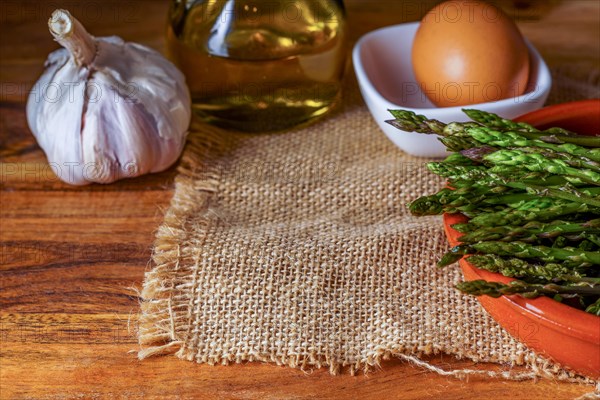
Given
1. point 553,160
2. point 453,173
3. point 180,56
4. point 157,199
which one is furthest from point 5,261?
point 553,160

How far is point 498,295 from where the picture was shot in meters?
0.78

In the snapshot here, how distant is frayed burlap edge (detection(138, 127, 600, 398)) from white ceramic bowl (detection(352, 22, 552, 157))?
0.85 ft

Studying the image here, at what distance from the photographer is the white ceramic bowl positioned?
1.06m

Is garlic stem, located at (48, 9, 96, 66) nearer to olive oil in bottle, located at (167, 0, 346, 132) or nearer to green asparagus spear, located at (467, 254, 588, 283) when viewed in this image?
olive oil in bottle, located at (167, 0, 346, 132)

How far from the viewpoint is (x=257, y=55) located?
1.15 metres

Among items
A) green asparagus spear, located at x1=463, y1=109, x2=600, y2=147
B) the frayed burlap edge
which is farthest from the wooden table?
green asparagus spear, located at x1=463, y1=109, x2=600, y2=147

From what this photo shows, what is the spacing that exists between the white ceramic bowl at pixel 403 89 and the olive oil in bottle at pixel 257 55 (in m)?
0.06

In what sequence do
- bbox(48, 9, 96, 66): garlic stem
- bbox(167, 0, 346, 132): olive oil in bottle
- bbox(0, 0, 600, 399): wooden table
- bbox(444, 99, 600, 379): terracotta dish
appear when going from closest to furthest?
1. bbox(444, 99, 600, 379): terracotta dish
2. bbox(0, 0, 600, 399): wooden table
3. bbox(48, 9, 96, 66): garlic stem
4. bbox(167, 0, 346, 132): olive oil in bottle

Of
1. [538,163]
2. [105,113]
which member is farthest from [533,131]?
[105,113]

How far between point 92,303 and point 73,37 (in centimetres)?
35

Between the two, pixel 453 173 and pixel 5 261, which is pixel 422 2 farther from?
pixel 5 261

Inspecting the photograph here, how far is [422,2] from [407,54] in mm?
322

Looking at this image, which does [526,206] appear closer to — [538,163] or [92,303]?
[538,163]

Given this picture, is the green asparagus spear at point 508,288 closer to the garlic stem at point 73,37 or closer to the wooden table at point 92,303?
the wooden table at point 92,303
